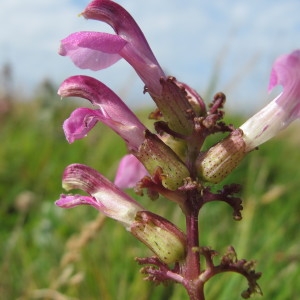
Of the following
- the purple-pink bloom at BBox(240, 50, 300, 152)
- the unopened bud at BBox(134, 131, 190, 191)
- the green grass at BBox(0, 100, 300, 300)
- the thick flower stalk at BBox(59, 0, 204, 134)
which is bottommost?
the green grass at BBox(0, 100, 300, 300)

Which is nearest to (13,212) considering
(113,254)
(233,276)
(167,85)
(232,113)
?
(113,254)

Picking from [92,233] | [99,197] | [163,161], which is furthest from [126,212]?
[92,233]

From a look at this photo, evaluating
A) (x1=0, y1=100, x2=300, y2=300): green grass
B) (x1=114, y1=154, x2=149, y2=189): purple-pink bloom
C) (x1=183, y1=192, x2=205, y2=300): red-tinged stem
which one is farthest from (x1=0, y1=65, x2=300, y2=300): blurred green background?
(x1=183, y1=192, x2=205, y2=300): red-tinged stem

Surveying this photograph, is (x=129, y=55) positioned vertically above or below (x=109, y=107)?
above

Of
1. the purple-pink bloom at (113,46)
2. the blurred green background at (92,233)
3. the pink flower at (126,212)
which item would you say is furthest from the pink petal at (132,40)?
the blurred green background at (92,233)

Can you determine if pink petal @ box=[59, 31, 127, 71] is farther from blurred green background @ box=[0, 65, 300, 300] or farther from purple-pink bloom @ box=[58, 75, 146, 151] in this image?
blurred green background @ box=[0, 65, 300, 300]

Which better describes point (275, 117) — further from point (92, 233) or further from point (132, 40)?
point (92, 233)

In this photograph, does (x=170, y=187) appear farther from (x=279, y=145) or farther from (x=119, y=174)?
(x=279, y=145)
